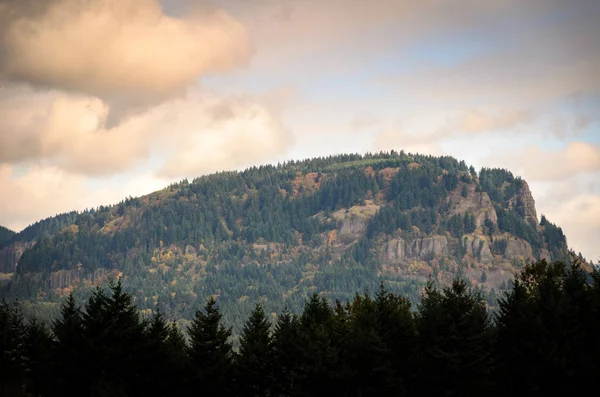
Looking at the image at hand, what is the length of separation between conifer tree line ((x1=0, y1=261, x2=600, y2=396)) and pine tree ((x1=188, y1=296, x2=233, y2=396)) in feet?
0.41

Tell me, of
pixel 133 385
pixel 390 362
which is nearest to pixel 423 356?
pixel 390 362

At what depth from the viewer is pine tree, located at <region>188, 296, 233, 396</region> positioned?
95387mm

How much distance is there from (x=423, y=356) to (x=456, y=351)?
13.7ft

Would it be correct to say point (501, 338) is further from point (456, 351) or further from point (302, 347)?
point (302, 347)

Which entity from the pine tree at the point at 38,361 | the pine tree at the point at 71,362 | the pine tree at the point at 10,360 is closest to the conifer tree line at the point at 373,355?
the pine tree at the point at 71,362

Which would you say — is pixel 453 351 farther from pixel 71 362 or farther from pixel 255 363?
pixel 71 362

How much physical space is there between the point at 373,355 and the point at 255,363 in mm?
18637

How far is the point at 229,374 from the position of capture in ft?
322

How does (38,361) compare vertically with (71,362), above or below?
above

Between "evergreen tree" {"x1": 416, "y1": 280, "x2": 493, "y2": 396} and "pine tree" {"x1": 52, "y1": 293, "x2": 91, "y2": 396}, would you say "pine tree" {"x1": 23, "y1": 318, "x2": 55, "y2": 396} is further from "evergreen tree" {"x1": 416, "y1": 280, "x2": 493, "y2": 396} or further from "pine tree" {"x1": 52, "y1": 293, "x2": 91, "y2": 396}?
"evergreen tree" {"x1": 416, "y1": 280, "x2": 493, "y2": 396}

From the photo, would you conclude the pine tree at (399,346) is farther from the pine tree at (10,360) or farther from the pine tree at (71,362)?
the pine tree at (10,360)

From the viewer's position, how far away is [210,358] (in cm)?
9762

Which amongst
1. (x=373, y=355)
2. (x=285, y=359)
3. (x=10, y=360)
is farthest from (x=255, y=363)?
(x=10, y=360)

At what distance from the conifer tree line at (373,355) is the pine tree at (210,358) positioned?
0.12 m
